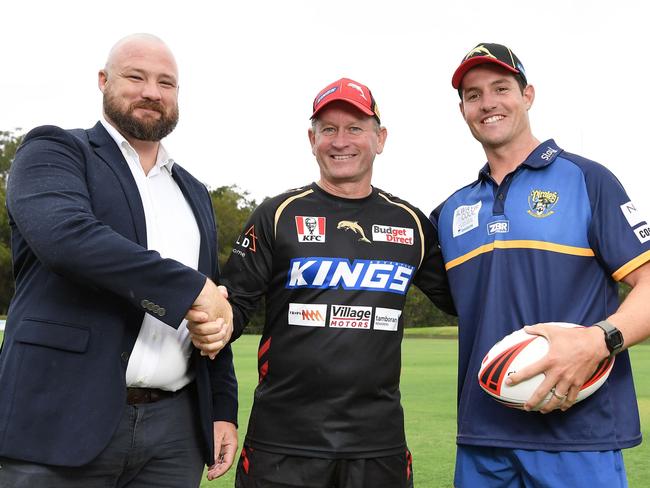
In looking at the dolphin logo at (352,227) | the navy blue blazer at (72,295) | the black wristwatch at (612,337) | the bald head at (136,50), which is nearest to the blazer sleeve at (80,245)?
the navy blue blazer at (72,295)

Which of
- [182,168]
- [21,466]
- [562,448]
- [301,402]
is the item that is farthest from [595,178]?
[21,466]

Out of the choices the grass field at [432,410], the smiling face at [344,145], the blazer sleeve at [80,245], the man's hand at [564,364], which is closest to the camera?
the blazer sleeve at [80,245]

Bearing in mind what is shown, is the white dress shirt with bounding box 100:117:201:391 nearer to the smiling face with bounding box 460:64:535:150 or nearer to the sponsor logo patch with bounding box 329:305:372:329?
the sponsor logo patch with bounding box 329:305:372:329

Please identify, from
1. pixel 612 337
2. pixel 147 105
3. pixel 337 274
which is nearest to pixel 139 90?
pixel 147 105

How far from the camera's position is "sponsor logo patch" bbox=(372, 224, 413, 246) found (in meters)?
3.65

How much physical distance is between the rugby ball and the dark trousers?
1282 mm

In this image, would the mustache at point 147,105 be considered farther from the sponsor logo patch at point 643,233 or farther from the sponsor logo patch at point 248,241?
the sponsor logo patch at point 643,233

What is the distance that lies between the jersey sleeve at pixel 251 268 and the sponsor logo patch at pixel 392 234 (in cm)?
50

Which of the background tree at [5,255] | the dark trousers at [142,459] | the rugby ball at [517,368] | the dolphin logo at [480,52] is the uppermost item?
the background tree at [5,255]

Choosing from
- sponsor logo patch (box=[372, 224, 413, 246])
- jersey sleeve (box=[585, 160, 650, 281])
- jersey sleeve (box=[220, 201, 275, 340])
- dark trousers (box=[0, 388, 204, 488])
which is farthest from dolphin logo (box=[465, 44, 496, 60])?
dark trousers (box=[0, 388, 204, 488])

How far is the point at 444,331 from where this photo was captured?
28.5 m

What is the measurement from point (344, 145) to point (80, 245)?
1588 millimetres

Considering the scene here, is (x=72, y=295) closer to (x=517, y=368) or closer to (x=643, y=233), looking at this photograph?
(x=517, y=368)

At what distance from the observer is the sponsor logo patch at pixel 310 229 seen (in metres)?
3.58
